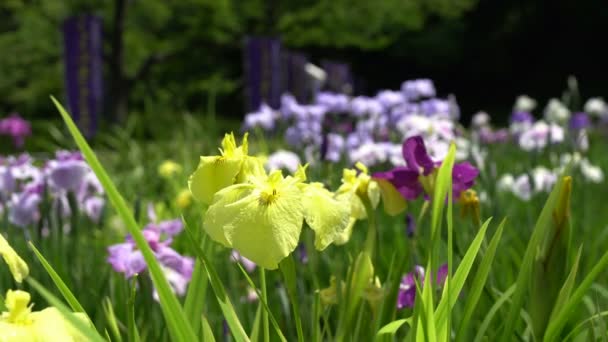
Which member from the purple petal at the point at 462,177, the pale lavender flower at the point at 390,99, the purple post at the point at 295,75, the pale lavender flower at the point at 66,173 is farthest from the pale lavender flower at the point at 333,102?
the purple post at the point at 295,75

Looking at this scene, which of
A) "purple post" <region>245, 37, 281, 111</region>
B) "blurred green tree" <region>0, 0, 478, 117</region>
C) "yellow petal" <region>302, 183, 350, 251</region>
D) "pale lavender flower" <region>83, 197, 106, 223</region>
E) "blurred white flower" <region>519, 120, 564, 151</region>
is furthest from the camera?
"blurred green tree" <region>0, 0, 478, 117</region>

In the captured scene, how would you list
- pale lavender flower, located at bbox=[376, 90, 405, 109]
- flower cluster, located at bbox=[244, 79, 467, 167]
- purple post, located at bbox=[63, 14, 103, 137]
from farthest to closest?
purple post, located at bbox=[63, 14, 103, 137]
pale lavender flower, located at bbox=[376, 90, 405, 109]
flower cluster, located at bbox=[244, 79, 467, 167]

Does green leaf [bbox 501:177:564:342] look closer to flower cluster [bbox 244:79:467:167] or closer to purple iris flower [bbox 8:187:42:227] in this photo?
purple iris flower [bbox 8:187:42:227]

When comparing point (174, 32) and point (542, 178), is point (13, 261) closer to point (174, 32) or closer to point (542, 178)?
point (542, 178)

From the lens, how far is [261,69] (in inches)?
450

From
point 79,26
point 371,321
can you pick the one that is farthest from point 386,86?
point 371,321

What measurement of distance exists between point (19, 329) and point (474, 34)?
59.1 feet

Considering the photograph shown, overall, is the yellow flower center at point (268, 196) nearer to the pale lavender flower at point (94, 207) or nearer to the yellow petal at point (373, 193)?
the yellow petal at point (373, 193)

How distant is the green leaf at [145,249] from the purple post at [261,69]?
10.8 meters

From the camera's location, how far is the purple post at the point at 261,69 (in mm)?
11383

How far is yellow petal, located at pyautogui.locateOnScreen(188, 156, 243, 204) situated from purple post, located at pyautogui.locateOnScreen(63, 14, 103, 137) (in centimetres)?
969

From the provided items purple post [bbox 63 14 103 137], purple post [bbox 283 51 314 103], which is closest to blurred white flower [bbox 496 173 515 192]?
purple post [bbox 63 14 103 137]

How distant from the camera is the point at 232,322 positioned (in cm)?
68

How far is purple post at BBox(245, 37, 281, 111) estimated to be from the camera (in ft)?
37.3
